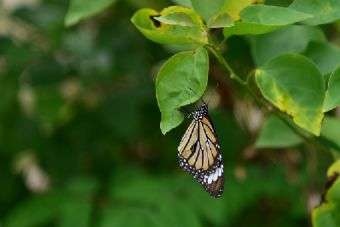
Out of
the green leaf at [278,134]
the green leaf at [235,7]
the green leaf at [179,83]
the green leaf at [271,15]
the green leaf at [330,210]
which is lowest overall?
the green leaf at [278,134]

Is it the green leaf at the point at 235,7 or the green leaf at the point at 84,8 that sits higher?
the green leaf at the point at 235,7

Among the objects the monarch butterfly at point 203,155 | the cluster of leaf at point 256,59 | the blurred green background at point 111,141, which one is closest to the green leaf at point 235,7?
the cluster of leaf at point 256,59

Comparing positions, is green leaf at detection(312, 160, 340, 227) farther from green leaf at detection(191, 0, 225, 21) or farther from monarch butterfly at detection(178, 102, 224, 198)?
green leaf at detection(191, 0, 225, 21)

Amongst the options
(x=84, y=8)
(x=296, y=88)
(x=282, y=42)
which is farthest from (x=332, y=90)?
(x=84, y=8)

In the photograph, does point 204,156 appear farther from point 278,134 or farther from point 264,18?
point 278,134

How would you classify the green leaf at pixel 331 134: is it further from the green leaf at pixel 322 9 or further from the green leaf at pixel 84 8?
the green leaf at pixel 84 8

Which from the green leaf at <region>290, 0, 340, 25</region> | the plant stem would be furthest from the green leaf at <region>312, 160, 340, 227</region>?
the green leaf at <region>290, 0, 340, 25</region>
